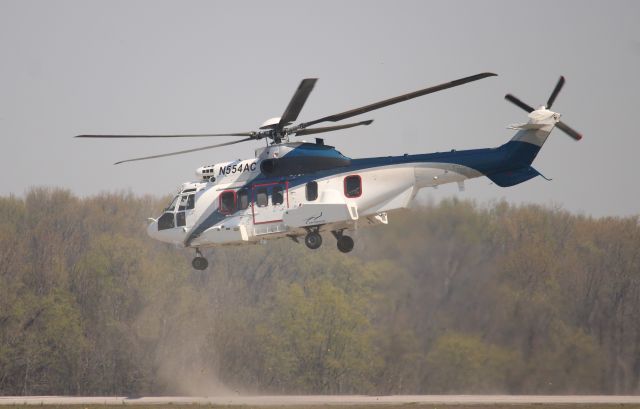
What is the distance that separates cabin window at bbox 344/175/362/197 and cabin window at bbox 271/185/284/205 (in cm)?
219

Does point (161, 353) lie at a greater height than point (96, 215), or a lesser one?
lesser

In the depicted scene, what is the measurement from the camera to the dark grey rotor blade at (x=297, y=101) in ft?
100

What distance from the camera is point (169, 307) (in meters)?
60.0

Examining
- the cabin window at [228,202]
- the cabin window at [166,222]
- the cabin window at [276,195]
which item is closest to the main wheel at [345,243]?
the cabin window at [276,195]

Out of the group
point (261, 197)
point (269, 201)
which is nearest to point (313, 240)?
point (269, 201)

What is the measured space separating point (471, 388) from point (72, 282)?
1202 inches

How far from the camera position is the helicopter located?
33.0 meters

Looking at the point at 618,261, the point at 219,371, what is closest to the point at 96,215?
the point at 219,371

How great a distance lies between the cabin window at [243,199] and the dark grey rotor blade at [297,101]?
2.50 m

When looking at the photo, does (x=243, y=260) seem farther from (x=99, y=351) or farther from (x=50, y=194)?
(x=50, y=194)

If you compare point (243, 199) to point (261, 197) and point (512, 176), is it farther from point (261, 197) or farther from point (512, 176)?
point (512, 176)

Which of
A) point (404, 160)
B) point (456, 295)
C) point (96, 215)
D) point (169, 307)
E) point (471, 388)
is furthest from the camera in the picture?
point (96, 215)

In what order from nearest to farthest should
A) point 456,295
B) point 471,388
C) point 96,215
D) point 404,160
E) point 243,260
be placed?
1. point 404,160
2. point 456,295
3. point 471,388
4. point 243,260
5. point 96,215

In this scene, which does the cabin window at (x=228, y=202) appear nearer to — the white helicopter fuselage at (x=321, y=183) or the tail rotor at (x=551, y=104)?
the white helicopter fuselage at (x=321, y=183)
